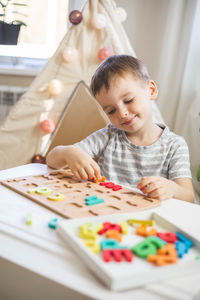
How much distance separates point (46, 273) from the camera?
404mm

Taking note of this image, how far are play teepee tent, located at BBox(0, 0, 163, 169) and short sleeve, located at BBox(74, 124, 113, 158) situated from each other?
0.36 m

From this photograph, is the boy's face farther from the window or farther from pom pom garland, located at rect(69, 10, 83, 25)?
the window

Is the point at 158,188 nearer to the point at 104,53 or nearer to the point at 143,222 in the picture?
the point at 143,222

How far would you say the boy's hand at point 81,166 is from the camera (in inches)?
31.6

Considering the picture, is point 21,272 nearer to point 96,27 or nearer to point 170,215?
point 170,215

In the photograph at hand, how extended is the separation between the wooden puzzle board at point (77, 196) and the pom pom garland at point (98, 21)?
2.83 feet

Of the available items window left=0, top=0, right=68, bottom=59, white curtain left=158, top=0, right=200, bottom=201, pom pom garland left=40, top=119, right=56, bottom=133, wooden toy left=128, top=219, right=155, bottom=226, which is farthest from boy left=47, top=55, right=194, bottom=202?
window left=0, top=0, right=68, bottom=59

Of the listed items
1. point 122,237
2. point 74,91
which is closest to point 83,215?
point 122,237

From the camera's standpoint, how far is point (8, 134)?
1.58 metres

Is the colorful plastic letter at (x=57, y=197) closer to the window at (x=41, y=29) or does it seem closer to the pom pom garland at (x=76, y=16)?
the pom pom garland at (x=76, y=16)

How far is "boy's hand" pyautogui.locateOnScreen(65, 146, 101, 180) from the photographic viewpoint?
31.6 inches

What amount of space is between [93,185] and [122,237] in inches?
10.2

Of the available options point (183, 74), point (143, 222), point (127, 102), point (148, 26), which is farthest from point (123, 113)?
point (148, 26)

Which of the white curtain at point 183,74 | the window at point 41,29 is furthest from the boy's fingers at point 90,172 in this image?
the window at point 41,29
